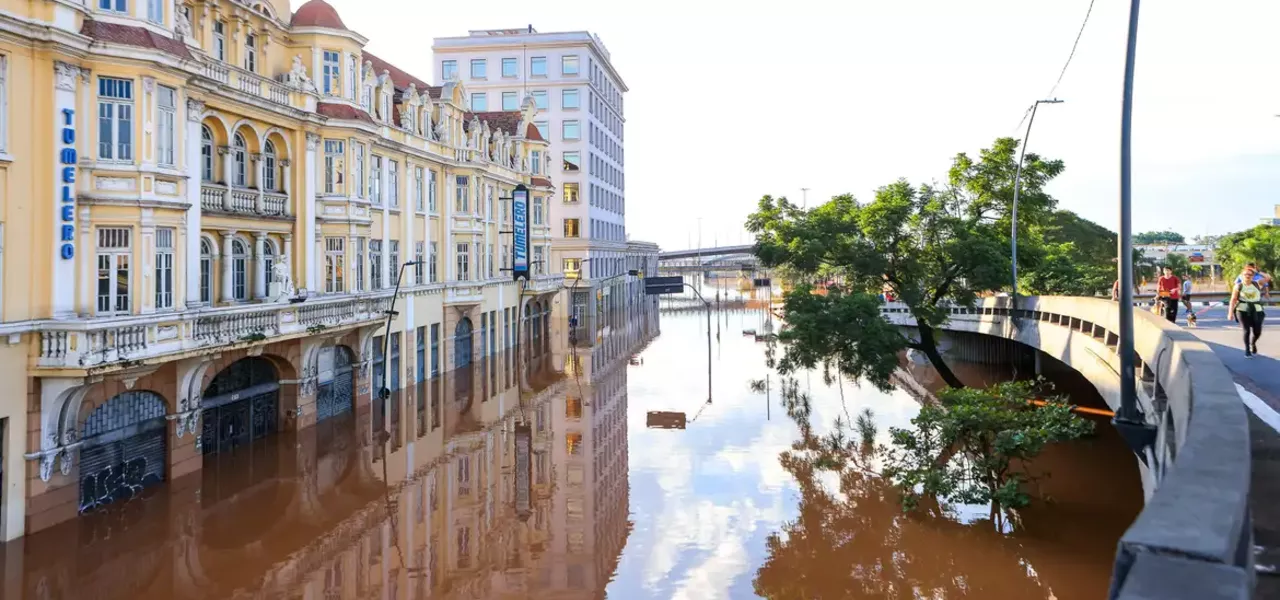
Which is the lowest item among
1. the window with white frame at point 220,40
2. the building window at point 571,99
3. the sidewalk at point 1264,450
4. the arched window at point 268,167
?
the sidewalk at point 1264,450

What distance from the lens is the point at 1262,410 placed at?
10.4 meters

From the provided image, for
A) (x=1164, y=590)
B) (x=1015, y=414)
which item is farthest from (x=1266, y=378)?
(x=1164, y=590)

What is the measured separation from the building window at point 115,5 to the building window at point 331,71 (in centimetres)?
1022

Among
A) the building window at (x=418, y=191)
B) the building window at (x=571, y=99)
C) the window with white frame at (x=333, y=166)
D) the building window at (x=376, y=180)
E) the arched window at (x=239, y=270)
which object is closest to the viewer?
the arched window at (x=239, y=270)

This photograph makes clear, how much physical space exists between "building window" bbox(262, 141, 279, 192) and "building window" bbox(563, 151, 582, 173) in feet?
164

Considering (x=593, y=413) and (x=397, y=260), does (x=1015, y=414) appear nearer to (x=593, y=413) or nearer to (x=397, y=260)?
(x=593, y=413)

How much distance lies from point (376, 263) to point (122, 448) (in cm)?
1543

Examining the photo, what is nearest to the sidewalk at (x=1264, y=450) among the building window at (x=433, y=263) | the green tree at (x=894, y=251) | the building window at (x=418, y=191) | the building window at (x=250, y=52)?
the green tree at (x=894, y=251)

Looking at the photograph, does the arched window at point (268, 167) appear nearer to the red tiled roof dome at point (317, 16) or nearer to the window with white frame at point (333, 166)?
the window with white frame at point (333, 166)

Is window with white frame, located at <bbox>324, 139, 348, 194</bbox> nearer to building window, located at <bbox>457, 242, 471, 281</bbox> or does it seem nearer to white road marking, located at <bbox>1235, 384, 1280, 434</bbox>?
building window, located at <bbox>457, 242, 471, 281</bbox>

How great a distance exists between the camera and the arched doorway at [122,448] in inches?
766

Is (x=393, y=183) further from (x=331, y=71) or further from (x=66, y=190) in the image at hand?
(x=66, y=190)

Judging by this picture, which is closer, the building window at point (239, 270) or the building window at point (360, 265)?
the building window at point (239, 270)

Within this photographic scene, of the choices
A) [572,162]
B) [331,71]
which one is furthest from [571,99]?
[331,71]
